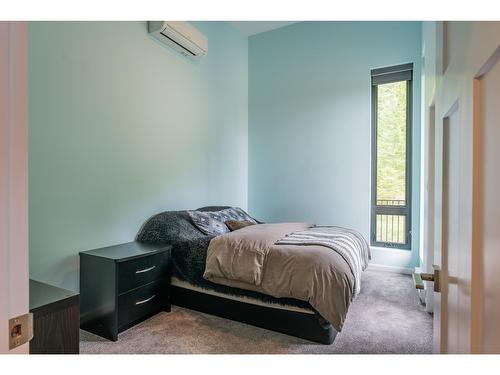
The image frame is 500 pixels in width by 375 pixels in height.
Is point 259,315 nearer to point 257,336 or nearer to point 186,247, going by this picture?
point 257,336

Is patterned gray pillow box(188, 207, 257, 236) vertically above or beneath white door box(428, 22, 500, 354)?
beneath

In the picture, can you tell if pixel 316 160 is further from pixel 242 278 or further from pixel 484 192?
pixel 484 192

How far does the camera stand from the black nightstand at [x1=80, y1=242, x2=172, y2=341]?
6.96 ft

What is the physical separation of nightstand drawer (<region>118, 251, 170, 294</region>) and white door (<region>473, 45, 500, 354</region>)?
7.05ft

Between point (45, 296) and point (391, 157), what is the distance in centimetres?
397

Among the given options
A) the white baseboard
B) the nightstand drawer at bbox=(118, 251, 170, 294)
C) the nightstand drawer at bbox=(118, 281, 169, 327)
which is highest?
the nightstand drawer at bbox=(118, 251, 170, 294)

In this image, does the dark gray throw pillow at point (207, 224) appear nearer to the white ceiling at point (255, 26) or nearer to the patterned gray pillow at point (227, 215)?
the patterned gray pillow at point (227, 215)

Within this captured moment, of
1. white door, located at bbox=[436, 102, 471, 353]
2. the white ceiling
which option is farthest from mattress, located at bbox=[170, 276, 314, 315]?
the white ceiling

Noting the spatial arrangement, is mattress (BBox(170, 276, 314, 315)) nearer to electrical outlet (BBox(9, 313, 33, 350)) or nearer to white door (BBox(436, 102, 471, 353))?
white door (BBox(436, 102, 471, 353))

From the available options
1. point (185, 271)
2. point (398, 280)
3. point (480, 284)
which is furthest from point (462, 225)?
point (398, 280)

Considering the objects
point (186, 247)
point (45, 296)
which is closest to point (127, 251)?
point (186, 247)

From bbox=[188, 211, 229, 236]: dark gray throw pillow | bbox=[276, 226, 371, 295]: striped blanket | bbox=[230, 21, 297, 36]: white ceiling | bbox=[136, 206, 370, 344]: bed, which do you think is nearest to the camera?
bbox=[136, 206, 370, 344]: bed

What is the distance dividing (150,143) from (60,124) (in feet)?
2.98

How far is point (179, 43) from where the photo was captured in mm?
3209
